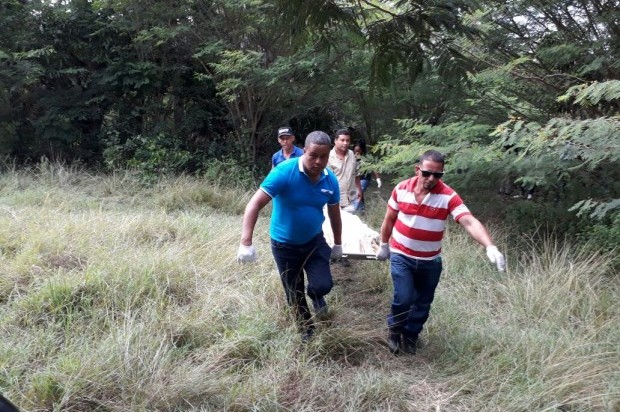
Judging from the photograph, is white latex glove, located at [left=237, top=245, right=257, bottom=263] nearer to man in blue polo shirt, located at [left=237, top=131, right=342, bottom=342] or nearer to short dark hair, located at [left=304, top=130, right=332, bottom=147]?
man in blue polo shirt, located at [left=237, top=131, right=342, bottom=342]

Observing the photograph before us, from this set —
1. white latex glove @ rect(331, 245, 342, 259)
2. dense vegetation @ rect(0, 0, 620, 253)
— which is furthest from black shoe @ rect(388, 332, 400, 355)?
dense vegetation @ rect(0, 0, 620, 253)

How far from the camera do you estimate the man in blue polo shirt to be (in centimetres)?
385

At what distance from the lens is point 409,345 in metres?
4.16

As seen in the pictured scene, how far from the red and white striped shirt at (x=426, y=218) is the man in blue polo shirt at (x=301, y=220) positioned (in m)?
0.56

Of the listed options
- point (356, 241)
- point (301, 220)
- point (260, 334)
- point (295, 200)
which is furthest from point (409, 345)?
point (356, 241)

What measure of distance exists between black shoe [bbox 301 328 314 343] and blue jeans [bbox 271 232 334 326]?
→ 0.18 ft

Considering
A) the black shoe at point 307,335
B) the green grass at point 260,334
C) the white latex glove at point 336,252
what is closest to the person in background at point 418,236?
the green grass at point 260,334

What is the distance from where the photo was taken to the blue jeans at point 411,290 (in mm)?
3996

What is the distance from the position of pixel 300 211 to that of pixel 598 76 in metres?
5.09

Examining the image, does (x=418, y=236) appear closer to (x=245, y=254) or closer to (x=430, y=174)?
(x=430, y=174)

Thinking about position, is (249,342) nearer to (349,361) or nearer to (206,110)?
(349,361)

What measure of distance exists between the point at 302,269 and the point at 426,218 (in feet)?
3.29

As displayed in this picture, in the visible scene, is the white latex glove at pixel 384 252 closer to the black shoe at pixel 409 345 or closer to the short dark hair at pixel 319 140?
the black shoe at pixel 409 345

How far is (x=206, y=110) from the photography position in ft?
45.5
